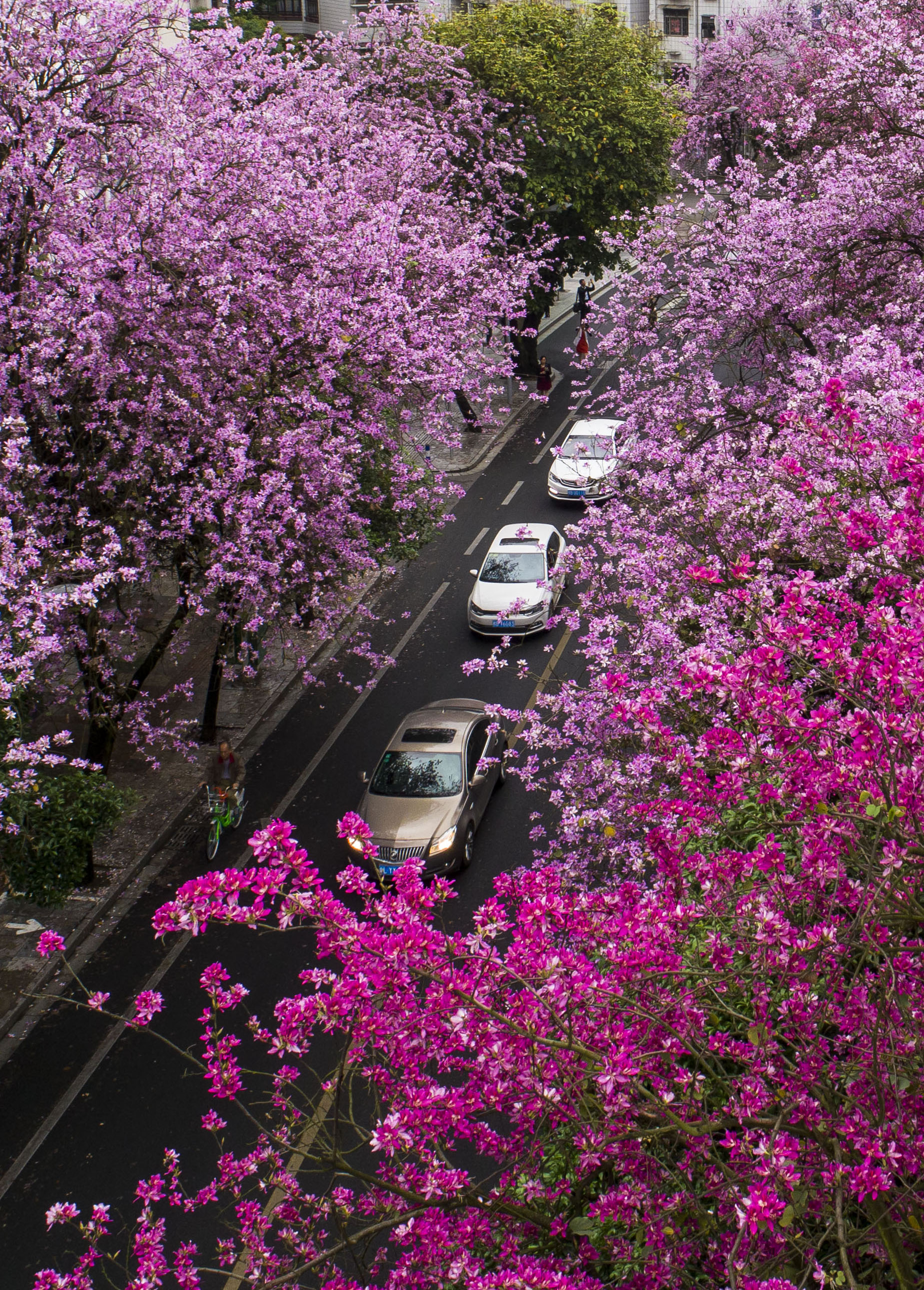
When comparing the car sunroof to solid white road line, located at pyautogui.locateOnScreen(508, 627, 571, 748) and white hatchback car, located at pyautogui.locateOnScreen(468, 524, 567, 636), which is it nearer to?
solid white road line, located at pyautogui.locateOnScreen(508, 627, 571, 748)

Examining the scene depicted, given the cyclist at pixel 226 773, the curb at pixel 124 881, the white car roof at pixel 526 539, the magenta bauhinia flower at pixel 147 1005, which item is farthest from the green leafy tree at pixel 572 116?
the magenta bauhinia flower at pixel 147 1005

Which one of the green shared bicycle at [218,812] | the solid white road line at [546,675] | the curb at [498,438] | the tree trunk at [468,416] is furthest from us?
the tree trunk at [468,416]

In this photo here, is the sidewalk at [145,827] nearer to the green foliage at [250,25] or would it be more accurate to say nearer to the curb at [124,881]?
the curb at [124,881]

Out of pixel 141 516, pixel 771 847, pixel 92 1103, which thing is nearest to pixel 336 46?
pixel 141 516

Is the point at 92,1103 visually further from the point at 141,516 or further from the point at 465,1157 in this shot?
the point at 141,516

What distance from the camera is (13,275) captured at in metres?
13.2

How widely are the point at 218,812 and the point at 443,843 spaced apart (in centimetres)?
370

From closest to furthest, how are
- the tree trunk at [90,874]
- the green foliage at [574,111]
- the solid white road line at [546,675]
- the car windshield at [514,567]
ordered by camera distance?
the tree trunk at [90,874] < the solid white road line at [546,675] < the car windshield at [514,567] < the green foliage at [574,111]

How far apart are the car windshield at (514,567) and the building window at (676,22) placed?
179 ft

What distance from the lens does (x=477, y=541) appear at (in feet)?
82.4

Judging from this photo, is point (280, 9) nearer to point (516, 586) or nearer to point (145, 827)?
point (516, 586)

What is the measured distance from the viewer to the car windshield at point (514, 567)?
2141cm

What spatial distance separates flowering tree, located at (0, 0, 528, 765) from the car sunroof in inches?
90.6

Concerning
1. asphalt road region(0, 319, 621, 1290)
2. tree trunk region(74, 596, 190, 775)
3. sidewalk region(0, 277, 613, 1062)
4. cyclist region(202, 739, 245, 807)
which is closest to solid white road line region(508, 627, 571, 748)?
asphalt road region(0, 319, 621, 1290)
